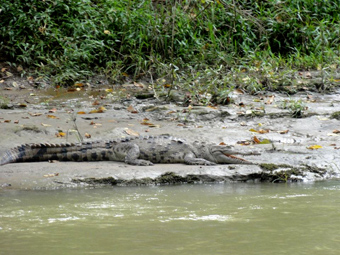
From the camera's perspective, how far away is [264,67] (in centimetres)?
1184

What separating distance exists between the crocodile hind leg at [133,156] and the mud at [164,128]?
0.62 feet

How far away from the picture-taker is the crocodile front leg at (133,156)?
7.18 m

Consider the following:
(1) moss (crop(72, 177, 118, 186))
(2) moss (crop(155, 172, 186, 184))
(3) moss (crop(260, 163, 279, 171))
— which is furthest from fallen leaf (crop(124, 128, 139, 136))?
(3) moss (crop(260, 163, 279, 171))

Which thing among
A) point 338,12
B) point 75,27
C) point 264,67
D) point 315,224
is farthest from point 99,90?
point 315,224

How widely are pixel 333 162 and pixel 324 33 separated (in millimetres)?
7154

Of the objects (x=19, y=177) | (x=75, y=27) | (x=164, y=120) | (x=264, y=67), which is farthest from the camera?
(x=75, y=27)

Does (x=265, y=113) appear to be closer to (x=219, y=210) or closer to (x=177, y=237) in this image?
(x=219, y=210)

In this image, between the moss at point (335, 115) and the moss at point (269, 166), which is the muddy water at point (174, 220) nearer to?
the moss at point (269, 166)

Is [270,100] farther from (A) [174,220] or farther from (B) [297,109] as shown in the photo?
(A) [174,220]

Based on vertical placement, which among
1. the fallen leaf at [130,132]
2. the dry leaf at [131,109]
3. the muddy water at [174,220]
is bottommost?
the dry leaf at [131,109]

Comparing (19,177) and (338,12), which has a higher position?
(338,12)

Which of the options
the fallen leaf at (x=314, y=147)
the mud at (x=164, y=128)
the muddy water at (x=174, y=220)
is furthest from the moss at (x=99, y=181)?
the fallen leaf at (x=314, y=147)

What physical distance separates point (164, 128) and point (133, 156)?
196 cm

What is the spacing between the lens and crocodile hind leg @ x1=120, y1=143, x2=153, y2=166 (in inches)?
283
